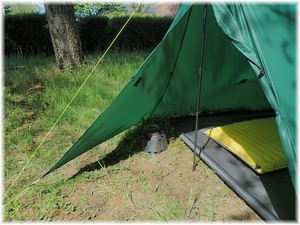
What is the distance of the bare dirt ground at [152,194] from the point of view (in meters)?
1.64

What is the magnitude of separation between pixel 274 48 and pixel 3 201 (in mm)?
1966

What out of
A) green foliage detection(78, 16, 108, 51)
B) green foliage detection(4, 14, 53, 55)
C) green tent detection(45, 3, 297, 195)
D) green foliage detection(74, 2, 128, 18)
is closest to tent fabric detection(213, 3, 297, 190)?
green tent detection(45, 3, 297, 195)

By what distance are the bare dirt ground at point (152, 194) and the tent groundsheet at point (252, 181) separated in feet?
0.28

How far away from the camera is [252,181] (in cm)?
180

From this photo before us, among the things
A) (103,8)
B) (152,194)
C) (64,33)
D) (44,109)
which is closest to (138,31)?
(64,33)

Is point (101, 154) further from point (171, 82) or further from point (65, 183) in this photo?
point (171, 82)

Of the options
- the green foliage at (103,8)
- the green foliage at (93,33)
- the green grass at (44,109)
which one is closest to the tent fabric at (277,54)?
the green grass at (44,109)

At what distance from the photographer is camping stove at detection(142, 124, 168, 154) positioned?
7.36ft

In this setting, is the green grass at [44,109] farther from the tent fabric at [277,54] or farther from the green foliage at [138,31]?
the green foliage at [138,31]

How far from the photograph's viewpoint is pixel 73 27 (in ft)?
12.6

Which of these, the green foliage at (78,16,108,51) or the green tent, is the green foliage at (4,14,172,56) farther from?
the green tent

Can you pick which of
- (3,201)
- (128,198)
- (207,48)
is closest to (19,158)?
(3,201)

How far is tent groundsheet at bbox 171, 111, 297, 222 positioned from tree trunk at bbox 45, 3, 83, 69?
2254 mm

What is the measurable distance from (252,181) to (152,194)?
718 mm
